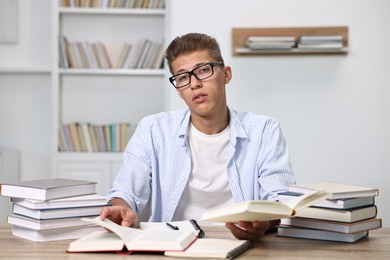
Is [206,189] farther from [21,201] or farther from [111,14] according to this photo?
[111,14]

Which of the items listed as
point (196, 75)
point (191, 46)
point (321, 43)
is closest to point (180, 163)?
point (196, 75)

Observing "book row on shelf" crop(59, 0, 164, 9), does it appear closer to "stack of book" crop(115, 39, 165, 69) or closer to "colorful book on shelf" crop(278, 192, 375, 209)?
"stack of book" crop(115, 39, 165, 69)

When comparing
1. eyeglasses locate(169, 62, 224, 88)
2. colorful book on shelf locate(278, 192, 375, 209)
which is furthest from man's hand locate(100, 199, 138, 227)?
eyeglasses locate(169, 62, 224, 88)

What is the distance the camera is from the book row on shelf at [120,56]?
471cm

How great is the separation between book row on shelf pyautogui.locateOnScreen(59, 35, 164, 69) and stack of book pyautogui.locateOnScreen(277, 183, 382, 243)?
304cm

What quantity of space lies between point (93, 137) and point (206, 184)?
2.38 metres

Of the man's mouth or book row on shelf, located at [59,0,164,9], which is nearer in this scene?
the man's mouth

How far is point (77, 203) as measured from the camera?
6.07 feet

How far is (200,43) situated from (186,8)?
6.06ft

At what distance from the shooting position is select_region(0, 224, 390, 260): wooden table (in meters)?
1.58

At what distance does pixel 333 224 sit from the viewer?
175 cm

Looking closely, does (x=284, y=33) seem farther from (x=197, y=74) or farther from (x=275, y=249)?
(x=275, y=249)

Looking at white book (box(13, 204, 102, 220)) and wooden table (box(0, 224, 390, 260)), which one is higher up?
white book (box(13, 204, 102, 220))

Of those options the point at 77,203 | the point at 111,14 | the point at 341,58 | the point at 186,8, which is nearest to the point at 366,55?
the point at 341,58
